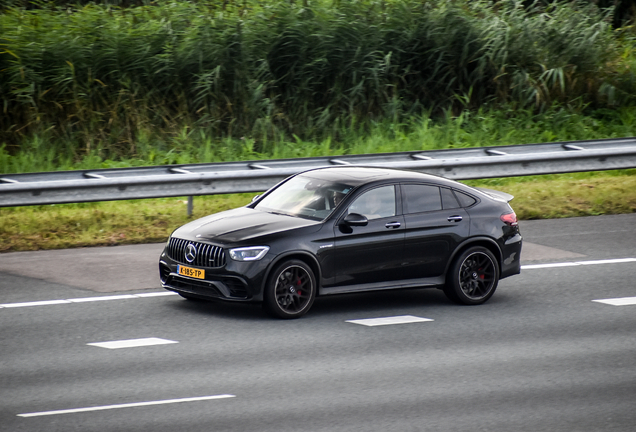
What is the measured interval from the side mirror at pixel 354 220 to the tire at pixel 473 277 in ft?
4.06

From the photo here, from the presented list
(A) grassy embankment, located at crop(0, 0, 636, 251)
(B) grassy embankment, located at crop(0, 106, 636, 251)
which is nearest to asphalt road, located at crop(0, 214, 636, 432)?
(B) grassy embankment, located at crop(0, 106, 636, 251)

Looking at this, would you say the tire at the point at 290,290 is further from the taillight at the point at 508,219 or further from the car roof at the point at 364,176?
the taillight at the point at 508,219

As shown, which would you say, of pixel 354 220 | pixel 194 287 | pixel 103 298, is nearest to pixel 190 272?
pixel 194 287

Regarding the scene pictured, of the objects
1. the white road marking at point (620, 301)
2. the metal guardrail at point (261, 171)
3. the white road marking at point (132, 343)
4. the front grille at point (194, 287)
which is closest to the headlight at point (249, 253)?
the front grille at point (194, 287)

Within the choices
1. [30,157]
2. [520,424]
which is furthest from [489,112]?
[520,424]

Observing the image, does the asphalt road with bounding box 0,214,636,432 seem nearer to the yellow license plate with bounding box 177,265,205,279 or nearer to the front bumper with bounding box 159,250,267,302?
the front bumper with bounding box 159,250,267,302

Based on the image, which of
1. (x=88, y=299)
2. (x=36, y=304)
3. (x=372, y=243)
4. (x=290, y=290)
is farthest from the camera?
(x=88, y=299)

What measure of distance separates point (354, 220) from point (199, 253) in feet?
5.31

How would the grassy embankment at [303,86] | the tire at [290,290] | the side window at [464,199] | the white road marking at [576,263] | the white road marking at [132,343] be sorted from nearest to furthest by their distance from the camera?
the white road marking at [132,343]
the tire at [290,290]
the side window at [464,199]
the white road marking at [576,263]
the grassy embankment at [303,86]

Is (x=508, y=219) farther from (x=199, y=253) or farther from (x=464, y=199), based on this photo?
(x=199, y=253)

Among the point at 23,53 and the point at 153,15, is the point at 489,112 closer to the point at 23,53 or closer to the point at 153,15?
the point at 153,15

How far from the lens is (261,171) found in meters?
14.4

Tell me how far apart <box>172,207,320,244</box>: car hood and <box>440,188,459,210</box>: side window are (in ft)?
5.33

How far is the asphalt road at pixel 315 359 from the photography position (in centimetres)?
700
